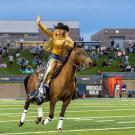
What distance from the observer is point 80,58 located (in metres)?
14.0

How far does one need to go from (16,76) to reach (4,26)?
4288cm

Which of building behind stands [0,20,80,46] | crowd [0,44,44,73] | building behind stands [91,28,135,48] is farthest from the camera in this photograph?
building behind stands [91,28,135,48]

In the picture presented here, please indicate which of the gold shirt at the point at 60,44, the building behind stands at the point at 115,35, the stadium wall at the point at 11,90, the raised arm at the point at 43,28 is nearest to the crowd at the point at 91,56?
the stadium wall at the point at 11,90

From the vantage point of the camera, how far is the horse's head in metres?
13.9

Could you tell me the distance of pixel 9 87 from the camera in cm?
4722

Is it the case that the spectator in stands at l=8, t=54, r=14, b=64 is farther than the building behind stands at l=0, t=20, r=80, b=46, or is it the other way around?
the building behind stands at l=0, t=20, r=80, b=46

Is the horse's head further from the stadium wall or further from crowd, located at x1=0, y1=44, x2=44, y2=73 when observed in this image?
crowd, located at x1=0, y1=44, x2=44, y2=73

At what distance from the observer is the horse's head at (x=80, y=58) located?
13.9m

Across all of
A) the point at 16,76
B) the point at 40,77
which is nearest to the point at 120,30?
the point at 16,76

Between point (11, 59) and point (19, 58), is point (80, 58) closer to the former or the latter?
point (11, 59)

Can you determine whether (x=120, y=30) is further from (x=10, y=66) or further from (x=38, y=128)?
(x=38, y=128)

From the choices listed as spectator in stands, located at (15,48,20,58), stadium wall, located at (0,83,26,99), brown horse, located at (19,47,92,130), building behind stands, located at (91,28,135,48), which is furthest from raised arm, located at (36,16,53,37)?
building behind stands, located at (91,28,135,48)

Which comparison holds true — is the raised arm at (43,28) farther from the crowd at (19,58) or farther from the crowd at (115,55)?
the crowd at (115,55)

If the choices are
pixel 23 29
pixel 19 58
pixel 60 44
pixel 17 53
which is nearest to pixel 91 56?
pixel 19 58
